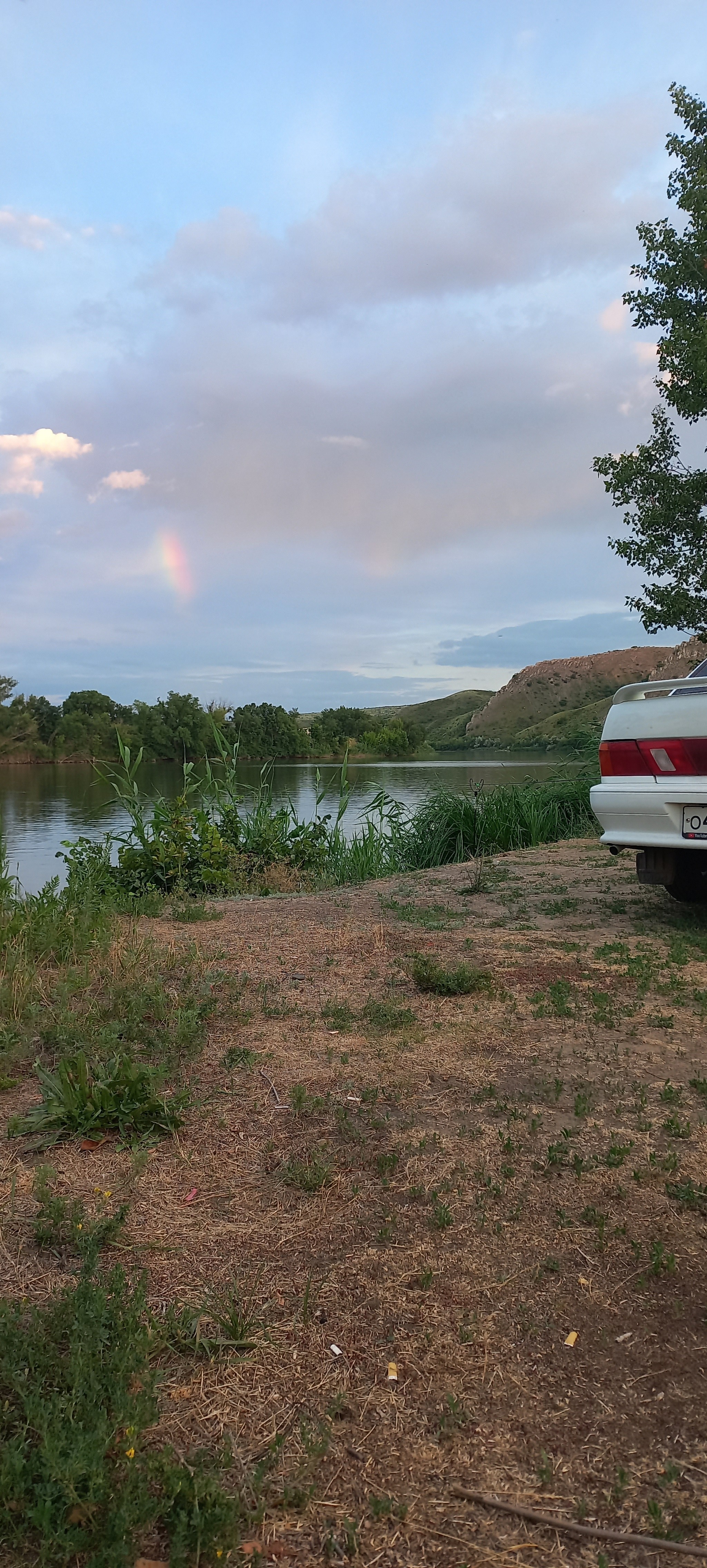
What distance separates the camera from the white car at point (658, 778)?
4.44m

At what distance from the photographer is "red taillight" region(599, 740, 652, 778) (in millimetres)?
4656

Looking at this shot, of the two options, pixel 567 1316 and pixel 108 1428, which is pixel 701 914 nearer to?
pixel 567 1316

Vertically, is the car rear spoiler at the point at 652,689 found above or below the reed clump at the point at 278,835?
above

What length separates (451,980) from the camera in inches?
155

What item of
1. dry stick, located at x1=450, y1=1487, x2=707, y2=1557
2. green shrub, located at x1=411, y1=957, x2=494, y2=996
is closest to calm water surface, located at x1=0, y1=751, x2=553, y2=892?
green shrub, located at x1=411, y1=957, x2=494, y2=996

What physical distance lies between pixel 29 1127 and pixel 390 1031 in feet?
4.58

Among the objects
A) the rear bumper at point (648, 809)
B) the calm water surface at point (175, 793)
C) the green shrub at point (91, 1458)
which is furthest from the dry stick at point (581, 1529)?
the calm water surface at point (175, 793)

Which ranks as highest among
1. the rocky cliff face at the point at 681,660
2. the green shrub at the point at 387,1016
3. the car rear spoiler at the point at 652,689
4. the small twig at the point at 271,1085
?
the rocky cliff face at the point at 681,660

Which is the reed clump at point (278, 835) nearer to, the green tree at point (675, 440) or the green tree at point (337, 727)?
the green tree at point (675, 440)

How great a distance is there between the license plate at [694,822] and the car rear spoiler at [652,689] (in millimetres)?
618

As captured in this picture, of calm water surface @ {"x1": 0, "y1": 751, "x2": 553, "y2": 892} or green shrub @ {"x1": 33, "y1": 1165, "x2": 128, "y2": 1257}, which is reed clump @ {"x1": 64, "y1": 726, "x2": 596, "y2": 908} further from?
green shrub @ {"x1": 33, "y1": 1165, "x2": 128, "y2": 1257}

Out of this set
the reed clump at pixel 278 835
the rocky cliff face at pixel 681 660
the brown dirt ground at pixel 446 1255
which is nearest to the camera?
the brown dirt ground at pixel 446 1255

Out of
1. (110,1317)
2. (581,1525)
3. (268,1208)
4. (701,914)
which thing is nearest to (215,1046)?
(268,1208)

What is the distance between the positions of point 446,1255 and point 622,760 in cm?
326
